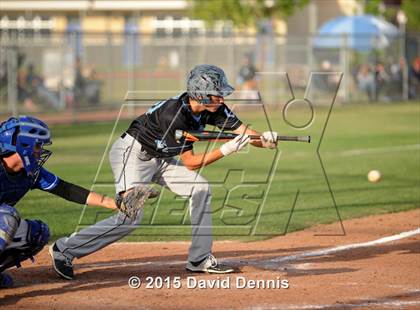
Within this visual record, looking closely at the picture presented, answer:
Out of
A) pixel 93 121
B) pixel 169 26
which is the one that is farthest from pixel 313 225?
pixel 169 26

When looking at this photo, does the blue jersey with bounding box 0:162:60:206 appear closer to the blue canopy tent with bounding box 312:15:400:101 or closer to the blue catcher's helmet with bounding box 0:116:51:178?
the blue catcher's helmet with bounding box 0:116:51:178

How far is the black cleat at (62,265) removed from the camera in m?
8.25

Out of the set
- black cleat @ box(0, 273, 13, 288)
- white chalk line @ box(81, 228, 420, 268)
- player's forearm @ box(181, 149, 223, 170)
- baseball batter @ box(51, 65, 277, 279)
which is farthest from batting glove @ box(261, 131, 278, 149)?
black cleat @ box(0, 273, 13, 288)

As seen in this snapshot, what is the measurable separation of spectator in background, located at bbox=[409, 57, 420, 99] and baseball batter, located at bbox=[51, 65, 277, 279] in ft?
107

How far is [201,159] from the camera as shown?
8328 millimetres

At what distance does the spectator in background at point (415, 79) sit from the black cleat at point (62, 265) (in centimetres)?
3353

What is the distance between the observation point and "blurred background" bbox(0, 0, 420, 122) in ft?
101

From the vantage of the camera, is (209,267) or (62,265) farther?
(209,267)

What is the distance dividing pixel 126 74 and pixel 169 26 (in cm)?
2810

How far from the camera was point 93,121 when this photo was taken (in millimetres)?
30234

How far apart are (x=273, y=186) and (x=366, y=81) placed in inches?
939

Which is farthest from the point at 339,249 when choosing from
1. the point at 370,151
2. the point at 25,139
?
the point at 370,151

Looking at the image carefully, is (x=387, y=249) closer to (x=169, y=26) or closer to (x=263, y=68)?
(x=263, y=68)

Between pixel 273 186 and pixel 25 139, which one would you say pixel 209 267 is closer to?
pixel 25 139
